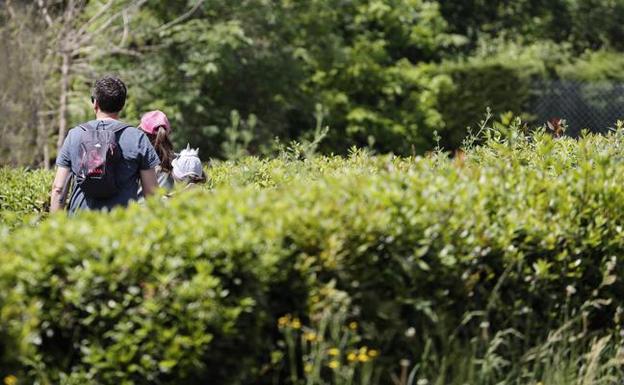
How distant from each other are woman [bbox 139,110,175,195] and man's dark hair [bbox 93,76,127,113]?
650mm

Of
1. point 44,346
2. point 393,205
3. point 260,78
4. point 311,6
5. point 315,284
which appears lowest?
point 44,346

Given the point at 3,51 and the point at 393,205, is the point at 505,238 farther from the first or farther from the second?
the point at 3,51

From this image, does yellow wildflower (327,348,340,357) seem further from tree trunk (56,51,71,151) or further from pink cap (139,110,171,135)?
tree trunk (56,51,71,151)

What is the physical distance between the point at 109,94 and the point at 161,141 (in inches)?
28.8

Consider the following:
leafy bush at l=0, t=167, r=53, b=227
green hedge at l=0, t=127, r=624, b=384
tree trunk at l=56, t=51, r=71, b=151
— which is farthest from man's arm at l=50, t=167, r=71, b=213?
tree trunk at l=56, t=51, r=71, b=151

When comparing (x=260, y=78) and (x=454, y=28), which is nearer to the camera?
(x=260, y=78)

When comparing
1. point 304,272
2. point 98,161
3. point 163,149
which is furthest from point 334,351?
point 163,149

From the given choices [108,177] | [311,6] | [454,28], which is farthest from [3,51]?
[454,28]

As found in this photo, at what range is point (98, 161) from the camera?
5609mm

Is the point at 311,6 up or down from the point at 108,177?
up

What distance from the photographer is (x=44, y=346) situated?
3895mm

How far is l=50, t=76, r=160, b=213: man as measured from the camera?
5719mm

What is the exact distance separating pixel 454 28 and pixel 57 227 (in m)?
20.0

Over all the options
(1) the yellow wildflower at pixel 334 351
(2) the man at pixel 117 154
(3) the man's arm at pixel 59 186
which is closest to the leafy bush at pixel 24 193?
(3) the man's arm at pixel 59 186
